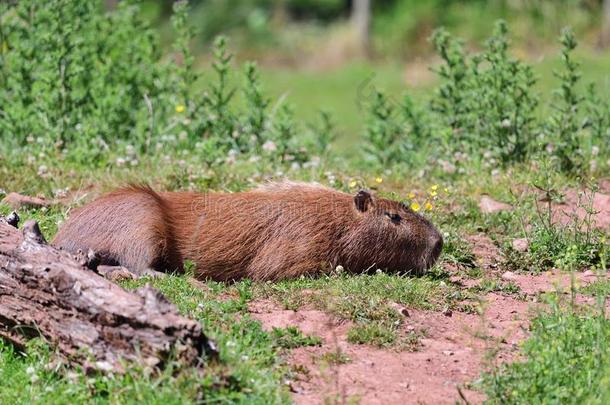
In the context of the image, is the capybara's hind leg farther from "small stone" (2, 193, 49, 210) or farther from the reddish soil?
"small stone" (2, 193, 49, 210)

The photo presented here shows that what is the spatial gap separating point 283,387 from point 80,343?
2.89 feet

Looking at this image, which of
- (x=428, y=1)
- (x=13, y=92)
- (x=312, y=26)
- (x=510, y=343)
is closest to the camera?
(x=510, y=343)

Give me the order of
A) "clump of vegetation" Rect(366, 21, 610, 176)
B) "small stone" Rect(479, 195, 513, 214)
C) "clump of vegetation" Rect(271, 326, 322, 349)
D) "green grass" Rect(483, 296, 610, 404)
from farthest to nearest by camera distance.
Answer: "clump of vegetation" Rect(366, 21, 610, 176), "small stone" Rect(479, 195, 513, 214), "clump of vegetation" Rect(271, 326, 322, 349), "green grass" Rect(483, 296, 610, 404)

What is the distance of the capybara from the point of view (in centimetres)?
615

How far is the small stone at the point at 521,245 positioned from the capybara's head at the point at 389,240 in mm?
562

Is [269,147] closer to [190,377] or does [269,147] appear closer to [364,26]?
[190,377]

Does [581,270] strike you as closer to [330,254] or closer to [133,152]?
[330,254]

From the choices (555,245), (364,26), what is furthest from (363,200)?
(364,26)

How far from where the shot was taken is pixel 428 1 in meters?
21.8

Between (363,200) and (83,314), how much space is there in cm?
241

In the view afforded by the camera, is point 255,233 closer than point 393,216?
Yes

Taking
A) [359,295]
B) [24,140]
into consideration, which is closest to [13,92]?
[24,140]

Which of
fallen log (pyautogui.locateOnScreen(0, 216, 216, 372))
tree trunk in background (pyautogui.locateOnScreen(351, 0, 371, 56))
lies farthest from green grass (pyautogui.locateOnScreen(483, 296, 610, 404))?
tree trunk in background (pyautogui.locateOnScreen(351, 0, 371, 56))

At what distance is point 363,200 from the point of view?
6.60 m
